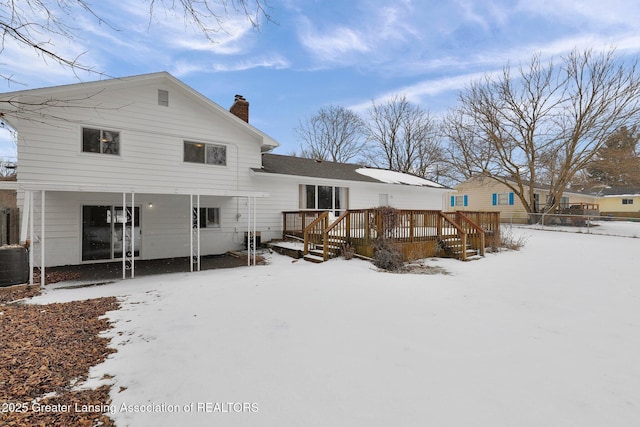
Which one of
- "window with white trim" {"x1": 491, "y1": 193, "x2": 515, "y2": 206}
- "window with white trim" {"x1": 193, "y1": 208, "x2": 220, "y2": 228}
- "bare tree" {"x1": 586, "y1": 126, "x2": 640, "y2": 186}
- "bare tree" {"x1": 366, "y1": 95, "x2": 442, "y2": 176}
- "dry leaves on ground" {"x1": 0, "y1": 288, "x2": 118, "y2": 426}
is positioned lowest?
"dry leaves on ground" {"x1": 0, "y1": 288, "x2": 118, "y2": 426}

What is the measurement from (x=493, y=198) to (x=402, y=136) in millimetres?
10780

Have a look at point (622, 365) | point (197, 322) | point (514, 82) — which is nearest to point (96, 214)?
point (197, 322)

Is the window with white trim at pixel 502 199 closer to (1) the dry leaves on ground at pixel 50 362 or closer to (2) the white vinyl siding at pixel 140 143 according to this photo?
(2) the white vinyl siding at pixel 140 143

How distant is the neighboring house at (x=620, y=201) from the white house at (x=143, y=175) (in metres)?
40.8

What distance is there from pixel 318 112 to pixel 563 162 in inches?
870

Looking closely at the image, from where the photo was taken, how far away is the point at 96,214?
31.9ft

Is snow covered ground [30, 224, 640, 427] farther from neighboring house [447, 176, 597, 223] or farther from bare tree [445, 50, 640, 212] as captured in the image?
neighboring house [447, 176, 597, 223]

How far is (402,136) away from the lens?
32250 millimetres

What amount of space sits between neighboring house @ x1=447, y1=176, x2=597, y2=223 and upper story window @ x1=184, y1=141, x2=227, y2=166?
787 inches

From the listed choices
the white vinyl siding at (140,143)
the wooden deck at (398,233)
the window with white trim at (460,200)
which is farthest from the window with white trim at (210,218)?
the window with white trim at (460,200)

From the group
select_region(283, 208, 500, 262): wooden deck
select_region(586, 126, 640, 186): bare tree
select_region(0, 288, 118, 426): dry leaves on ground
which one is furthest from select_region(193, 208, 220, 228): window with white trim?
select_region(586, 126, 640, 186): bare tree

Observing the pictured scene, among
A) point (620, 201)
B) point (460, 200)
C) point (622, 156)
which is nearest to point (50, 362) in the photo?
point (622, 156)

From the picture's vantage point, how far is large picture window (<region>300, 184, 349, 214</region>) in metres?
13.7

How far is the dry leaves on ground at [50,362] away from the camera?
7.94ft
